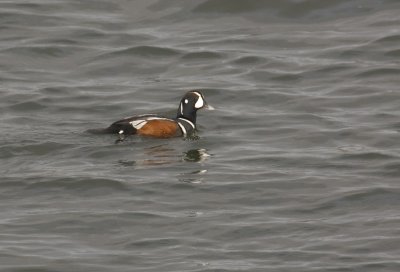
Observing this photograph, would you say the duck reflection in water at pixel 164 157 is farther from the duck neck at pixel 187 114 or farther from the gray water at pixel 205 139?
the duck neck at pixel 187 114

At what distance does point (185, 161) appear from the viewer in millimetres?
17750

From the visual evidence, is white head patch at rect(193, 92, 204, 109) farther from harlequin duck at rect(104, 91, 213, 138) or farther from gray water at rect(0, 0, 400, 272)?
gray water at rect(0, 0, 400, 272)

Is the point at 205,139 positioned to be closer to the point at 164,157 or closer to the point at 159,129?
the point at 159,129

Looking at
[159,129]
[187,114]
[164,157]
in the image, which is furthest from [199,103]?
[164,157]

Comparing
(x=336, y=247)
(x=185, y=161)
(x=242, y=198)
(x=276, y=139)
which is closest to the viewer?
(x=336, y=247)

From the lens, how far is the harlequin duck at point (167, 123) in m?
18.6

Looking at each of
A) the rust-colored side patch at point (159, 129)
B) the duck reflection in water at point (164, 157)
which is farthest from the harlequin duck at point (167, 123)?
the duck reflection in water at point (164, 157)

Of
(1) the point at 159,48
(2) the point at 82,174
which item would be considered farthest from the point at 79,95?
(2) the point at 82,174

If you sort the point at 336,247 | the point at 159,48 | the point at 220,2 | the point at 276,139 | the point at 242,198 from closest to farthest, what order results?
the point at 336,247 → the point at 242,198 → the point at 276,139 → the point at 159,48 → the point at 220,2

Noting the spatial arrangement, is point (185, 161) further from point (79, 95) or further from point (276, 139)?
point (79, 95)

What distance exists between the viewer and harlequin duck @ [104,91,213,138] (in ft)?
61.0

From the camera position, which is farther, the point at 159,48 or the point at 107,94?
the point at 159,48

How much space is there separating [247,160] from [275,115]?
245cm

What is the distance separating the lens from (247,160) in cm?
1791
